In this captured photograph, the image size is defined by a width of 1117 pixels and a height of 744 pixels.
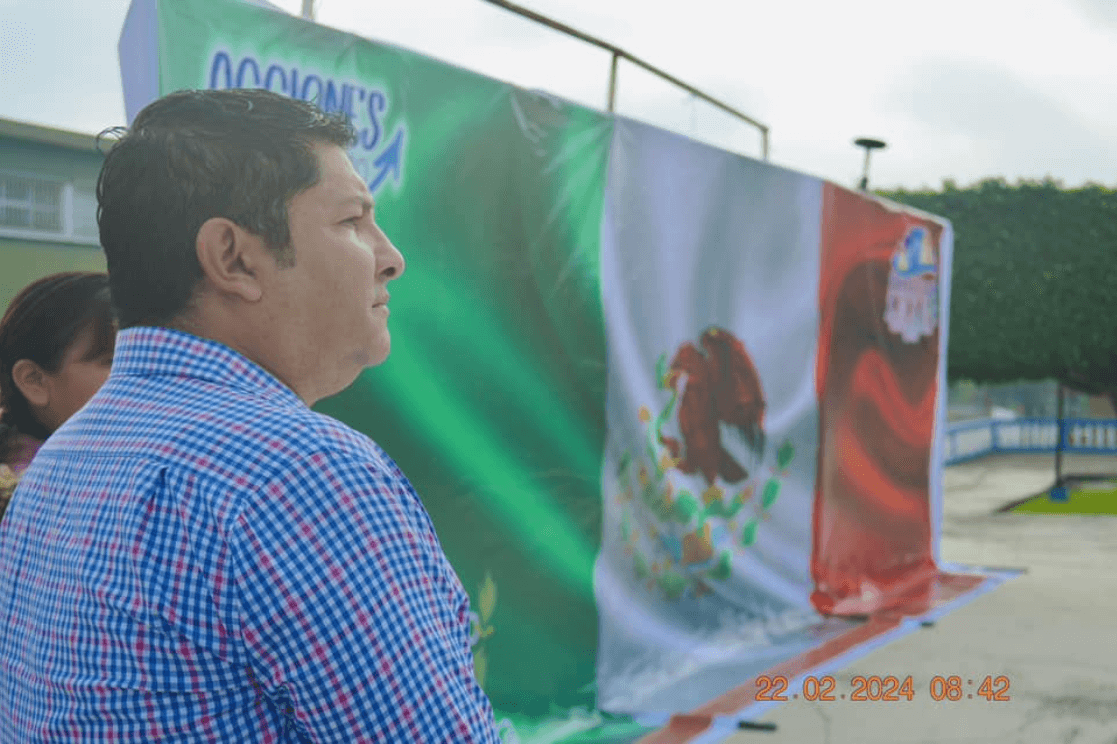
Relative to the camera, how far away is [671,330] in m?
4.45

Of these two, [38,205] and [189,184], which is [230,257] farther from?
[38,205]

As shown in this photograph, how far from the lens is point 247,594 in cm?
73

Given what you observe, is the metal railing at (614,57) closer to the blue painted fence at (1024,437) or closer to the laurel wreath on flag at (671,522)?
the laurel wreath on flag at (671,522)

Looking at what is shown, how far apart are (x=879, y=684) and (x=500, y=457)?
206 cm

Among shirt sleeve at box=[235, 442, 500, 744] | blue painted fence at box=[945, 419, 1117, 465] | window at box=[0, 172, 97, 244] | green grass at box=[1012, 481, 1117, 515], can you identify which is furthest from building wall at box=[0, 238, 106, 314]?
blue painted fence at box=[945, 419, 1117, 465]

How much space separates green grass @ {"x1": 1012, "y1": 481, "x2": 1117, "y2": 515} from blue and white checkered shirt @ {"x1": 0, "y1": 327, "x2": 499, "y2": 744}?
11360 millimetres

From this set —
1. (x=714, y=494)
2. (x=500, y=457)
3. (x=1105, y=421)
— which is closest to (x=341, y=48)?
(x=500, y=457)

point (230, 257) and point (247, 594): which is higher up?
point (230, 257)

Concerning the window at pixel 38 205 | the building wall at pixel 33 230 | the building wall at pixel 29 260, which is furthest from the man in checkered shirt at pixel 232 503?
the window at pixel 38 205

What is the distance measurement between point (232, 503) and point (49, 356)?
147 cm

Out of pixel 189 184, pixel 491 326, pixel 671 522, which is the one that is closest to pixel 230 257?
pixel 189 184

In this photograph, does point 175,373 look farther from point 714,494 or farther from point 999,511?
point 999,511

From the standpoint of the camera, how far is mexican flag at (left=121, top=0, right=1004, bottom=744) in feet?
10.2

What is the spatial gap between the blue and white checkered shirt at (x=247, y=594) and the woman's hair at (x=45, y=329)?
129cm
